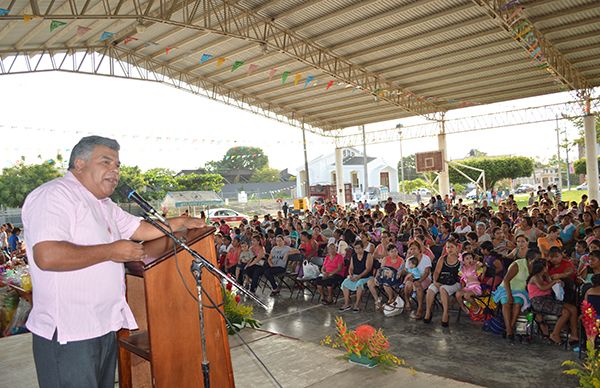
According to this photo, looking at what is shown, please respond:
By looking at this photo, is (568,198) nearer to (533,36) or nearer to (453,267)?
(533,36)

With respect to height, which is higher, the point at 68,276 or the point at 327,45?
the point at 327,45

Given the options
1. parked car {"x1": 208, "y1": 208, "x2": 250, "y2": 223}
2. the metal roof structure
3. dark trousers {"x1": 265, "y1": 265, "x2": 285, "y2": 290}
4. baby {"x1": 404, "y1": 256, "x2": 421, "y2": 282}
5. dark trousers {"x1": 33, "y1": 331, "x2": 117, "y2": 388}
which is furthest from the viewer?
parked car {"x1": 208, "y1": 208, "x2": 250, "y2": 223}

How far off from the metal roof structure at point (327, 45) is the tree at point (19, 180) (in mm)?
11630

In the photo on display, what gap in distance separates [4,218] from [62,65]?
7.27 m

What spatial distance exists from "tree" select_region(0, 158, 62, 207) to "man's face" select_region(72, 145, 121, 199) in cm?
2593

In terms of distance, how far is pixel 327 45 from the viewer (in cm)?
1446

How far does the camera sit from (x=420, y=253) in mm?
6426

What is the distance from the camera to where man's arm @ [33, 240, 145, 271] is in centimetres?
144

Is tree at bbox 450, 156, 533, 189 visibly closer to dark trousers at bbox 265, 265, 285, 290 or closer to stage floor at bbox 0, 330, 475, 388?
dark trousers at bbox 265, 265, 285, 290

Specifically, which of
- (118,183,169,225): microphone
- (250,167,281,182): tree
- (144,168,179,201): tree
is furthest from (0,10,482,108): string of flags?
(250,167,281,182): tree

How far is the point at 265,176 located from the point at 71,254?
5109 cm

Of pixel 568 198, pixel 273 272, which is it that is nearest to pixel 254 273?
pixel 273 272

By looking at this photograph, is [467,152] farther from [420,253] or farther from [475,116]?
[420,253]

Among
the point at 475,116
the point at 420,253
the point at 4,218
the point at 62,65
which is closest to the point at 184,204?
the point at 4,218
